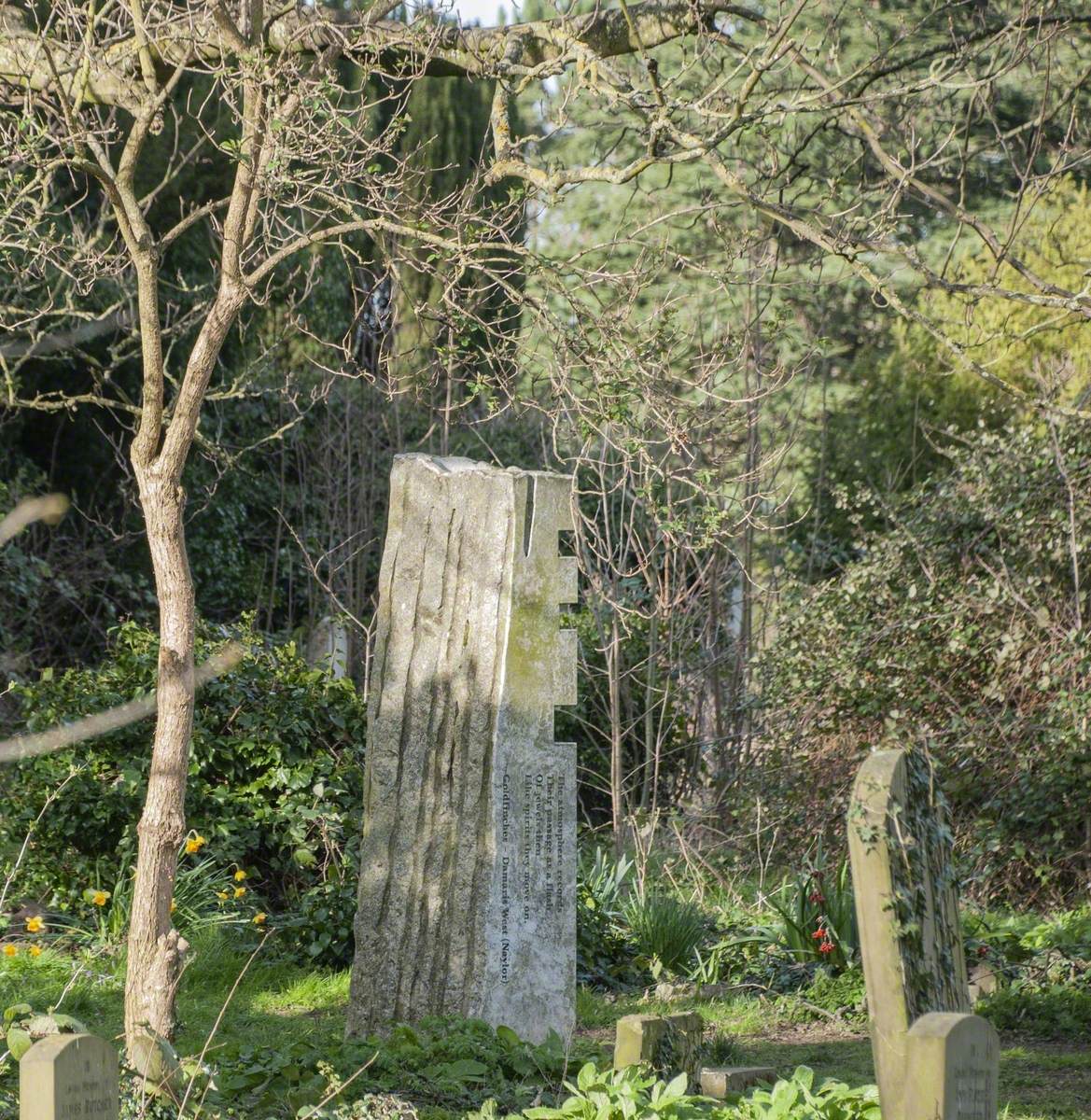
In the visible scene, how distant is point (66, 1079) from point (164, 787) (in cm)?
202

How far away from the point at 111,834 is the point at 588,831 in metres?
3.67

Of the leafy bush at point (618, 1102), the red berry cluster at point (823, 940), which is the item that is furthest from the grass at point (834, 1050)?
the leafy bush at point (618, 1102)

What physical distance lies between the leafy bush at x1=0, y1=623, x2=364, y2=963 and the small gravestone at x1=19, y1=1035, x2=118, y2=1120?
4422 millimetres

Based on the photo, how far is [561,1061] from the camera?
4.71m

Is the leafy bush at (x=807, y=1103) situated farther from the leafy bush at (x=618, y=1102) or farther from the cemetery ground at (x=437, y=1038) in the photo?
the cemetery ground at (x=437, y=1038)

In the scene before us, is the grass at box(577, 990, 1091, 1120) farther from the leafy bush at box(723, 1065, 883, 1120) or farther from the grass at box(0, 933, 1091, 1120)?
the leafy bush at box(723, 1065, 883, 1120)

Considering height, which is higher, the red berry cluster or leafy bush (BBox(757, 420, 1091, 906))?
leafy bush (BBox(757, 420, 1091, 906))

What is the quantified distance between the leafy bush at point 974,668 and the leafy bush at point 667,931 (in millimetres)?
1669

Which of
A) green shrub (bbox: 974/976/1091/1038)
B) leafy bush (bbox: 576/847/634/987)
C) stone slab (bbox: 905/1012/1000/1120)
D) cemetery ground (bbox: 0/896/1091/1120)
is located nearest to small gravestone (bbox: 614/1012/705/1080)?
cemetery ground (bbox: 0/896/1091/1120)

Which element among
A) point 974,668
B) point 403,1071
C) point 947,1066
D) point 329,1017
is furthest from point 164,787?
point 974,668

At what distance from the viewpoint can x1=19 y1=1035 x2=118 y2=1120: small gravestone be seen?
2709 millimetres

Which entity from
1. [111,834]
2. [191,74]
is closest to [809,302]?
[191,74]

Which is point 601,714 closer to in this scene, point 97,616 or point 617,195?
point 97,616

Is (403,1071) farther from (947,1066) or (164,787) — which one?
(947,1066)
